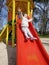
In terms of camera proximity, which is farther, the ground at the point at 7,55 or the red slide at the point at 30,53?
the ground at the point at 7,55

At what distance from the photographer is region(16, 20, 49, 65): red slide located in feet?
15.4

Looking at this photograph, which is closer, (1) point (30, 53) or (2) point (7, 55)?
(1) point (30, 53)

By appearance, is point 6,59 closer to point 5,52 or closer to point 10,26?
point 5,52

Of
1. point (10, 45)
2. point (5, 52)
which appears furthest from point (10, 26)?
point (5, 52)

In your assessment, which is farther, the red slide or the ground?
the ground

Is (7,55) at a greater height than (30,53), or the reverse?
(30,53)

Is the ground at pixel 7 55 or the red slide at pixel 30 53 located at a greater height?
the red slide at pixel 30 53

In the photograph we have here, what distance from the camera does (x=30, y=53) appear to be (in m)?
5.01

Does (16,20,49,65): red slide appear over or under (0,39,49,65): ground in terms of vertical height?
over

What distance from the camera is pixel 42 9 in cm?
1791

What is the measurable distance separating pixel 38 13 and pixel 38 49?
1311 centimetres

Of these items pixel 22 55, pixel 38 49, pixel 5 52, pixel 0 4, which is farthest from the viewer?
pixel 0 4

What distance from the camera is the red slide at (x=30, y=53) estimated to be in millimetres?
4684

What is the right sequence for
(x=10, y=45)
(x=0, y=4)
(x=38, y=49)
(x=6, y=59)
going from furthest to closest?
(x=0, y=4) < (x=10, y=45) < (x=6, y=59) < (x=38, y=49)
